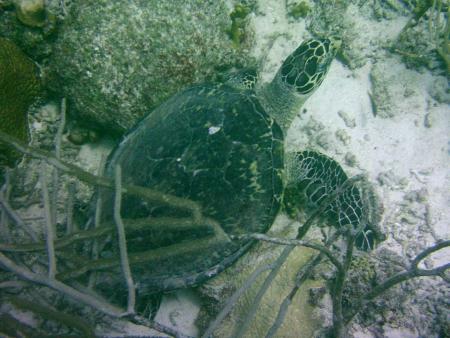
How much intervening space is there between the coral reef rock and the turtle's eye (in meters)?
0.95

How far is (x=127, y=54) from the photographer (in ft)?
9.48

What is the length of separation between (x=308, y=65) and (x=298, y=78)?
172 millimetres

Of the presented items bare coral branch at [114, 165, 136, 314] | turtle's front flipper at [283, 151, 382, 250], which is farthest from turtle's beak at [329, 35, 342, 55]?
bare coral branch at [114, 165, 136, 314]

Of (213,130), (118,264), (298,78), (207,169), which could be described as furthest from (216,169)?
(298,78)

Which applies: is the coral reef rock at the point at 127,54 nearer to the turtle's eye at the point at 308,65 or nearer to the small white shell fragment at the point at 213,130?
the small white shell fragment at the point at 213,130

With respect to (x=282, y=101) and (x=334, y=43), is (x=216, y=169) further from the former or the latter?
(x=334, y=43)

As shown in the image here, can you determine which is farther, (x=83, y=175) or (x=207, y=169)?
(x=207, y=169)

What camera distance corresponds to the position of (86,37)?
288 centimetres

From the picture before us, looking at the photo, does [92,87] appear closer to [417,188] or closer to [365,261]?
[365,261]

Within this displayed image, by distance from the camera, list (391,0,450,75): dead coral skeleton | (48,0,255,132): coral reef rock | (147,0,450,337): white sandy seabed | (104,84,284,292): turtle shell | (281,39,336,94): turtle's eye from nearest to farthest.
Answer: (104,84,284,292): turtle shell, (48,0,255,132): coral reef rock, (147,0,450,337): white sandy seabed, (281,39,336,94): turtle's eye, (391,0,450,75): dead coral skeleton

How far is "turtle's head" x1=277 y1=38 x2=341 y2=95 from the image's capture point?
3.36 metres

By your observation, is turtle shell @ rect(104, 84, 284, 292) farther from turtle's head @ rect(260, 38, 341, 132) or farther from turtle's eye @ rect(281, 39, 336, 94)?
turtle's eye @ rect(281, 39, 336, 94)

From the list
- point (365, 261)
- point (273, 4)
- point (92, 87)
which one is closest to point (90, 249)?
point (92, 87)

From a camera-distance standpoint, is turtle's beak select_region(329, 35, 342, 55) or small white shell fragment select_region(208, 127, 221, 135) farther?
turtle's beak select_region(329, 35, 342, 55)
